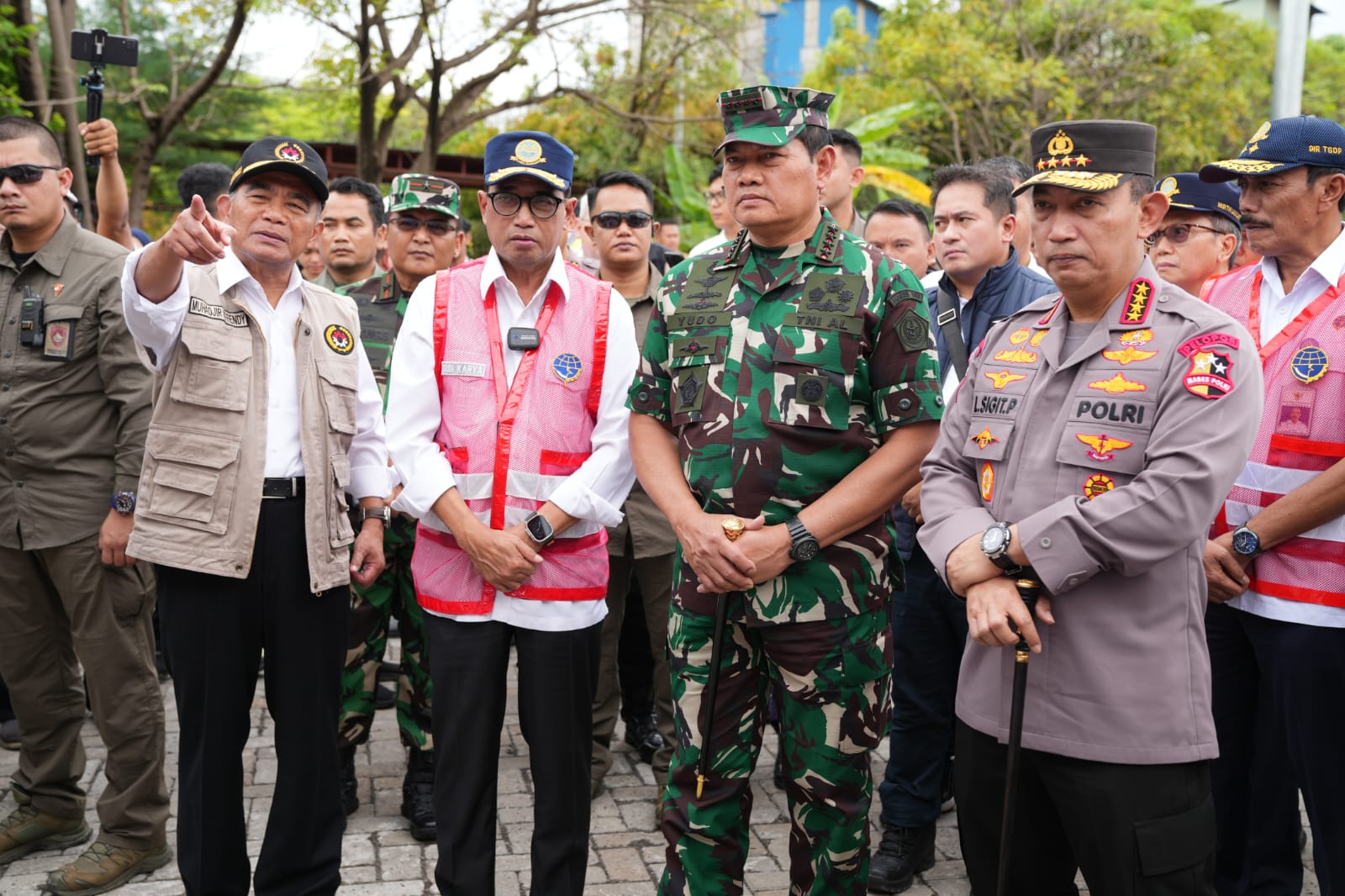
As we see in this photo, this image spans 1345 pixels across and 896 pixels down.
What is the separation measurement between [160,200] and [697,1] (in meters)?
11.1

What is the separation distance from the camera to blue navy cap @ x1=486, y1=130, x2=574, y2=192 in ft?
11.6

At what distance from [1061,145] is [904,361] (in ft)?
2.17

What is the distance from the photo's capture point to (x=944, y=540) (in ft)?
8.91

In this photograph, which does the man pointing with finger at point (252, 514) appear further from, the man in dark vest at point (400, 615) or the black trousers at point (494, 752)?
the man in dark vest at point (400, 615)

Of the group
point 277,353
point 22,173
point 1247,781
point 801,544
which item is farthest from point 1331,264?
point 22,173

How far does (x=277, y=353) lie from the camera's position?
11.4 feet

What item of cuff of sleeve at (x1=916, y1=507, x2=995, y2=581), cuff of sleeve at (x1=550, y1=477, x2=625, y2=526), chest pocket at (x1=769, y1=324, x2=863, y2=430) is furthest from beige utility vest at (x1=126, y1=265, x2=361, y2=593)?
cuff of sleeve at (x1=916, y1=507, x2=995, y2=581)

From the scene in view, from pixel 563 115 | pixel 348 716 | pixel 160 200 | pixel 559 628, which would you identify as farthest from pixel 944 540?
pixel 160 200

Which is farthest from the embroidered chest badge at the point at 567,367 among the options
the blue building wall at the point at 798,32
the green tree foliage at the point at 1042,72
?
the blue building wall at the point at 798,32

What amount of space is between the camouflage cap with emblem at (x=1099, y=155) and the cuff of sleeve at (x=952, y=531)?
80 centimetres

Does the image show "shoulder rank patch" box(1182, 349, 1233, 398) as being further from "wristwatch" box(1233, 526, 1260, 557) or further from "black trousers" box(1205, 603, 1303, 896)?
"black trousers" box(1205, 603, 1303, 896)

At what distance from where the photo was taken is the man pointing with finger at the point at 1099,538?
2.44 meters

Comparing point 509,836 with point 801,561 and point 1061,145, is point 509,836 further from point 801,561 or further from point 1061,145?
point 1061,145

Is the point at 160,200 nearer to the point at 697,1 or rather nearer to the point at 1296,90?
the point at 697,1
